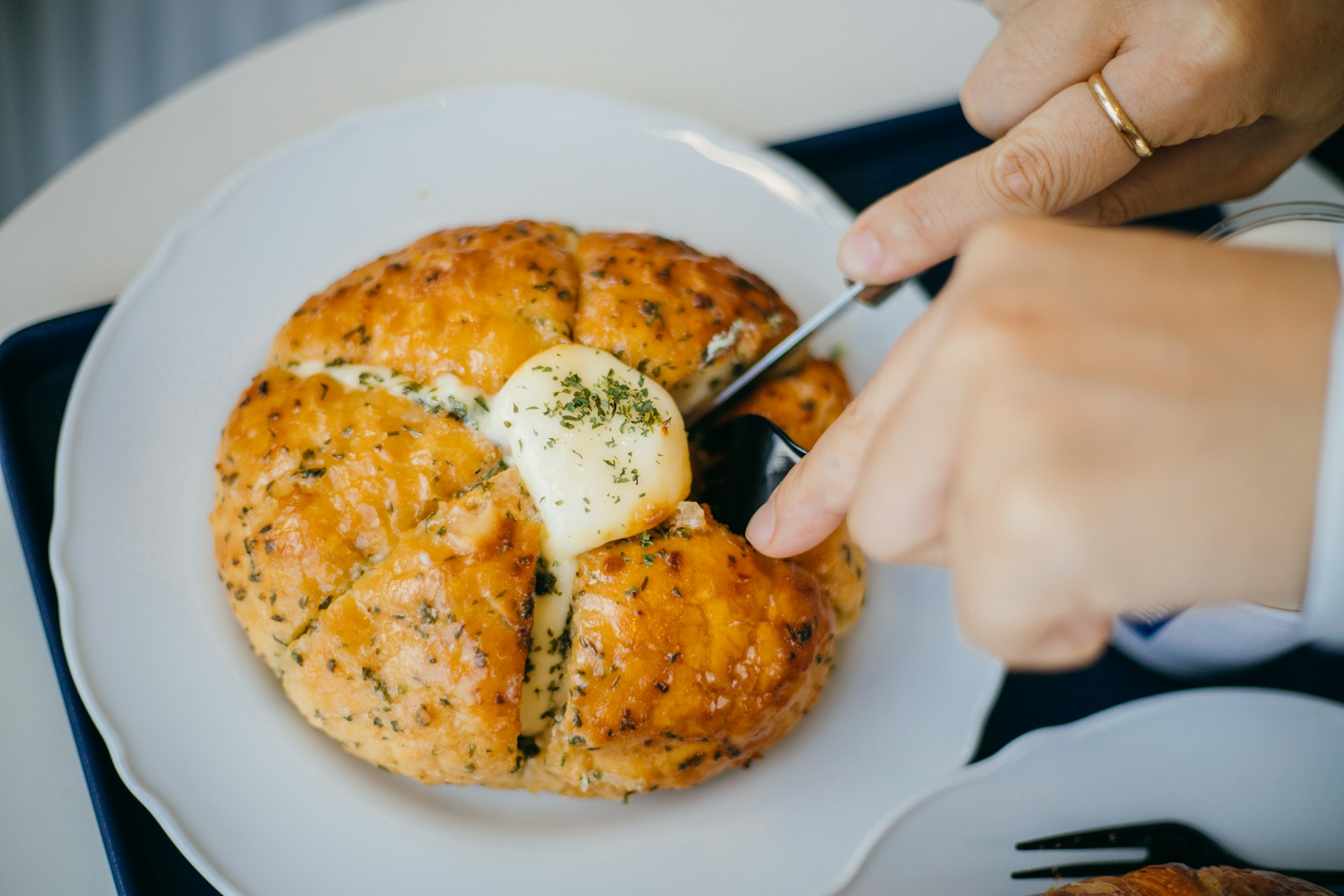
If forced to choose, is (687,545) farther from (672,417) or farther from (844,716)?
(844,716)

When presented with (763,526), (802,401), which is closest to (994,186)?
(802,401)

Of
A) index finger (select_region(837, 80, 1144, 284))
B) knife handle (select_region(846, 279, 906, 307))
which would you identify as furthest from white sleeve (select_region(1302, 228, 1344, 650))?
knife handle (select_region(846, 279, 906, 307))

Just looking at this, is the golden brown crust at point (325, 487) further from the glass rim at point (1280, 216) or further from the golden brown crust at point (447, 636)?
the glass rim at point (1280, 216)

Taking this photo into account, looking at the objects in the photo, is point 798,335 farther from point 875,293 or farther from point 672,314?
point 672,314

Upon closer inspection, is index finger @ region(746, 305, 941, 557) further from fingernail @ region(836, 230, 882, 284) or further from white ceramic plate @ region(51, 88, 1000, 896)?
white ceramic plate @ region(51, 88, 1000, 896)

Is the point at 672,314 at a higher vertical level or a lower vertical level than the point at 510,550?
higher

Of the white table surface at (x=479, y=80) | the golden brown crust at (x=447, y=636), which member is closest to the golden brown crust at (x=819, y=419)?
the golden brown crust at (x=447, y=636)

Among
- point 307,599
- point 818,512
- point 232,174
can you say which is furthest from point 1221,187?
point 232,174
